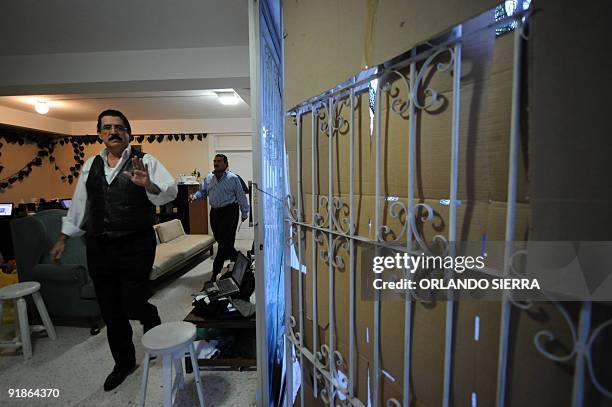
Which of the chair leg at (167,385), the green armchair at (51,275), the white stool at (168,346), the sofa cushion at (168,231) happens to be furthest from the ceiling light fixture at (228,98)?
the chair leg at (167,385)

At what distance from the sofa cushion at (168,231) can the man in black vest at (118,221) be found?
2179mm

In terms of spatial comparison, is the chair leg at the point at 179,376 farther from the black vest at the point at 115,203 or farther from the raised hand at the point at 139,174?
the raised hand at the point at 139,174

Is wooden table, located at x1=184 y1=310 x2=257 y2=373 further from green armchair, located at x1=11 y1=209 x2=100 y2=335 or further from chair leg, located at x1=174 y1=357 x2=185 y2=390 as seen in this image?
green armchair, located at x1=11 y1=209 x2=100 y2=335

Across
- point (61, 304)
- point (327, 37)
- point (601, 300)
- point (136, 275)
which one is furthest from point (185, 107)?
point (601, 300)

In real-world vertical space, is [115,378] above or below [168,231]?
below

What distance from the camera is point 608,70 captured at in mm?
383

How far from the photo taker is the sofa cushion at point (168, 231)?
378 cm

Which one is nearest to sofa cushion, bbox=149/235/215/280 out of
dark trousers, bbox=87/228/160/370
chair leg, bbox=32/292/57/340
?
chair leg, bbox=32/292/57/340

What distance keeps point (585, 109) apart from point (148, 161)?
1.73m

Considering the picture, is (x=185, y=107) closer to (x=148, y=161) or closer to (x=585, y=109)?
(x=148, y=161)

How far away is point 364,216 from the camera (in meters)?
0.77

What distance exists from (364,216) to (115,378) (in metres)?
1.76

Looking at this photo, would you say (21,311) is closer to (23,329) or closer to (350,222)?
(23,329)

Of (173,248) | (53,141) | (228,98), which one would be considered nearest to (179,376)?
(173,248)
